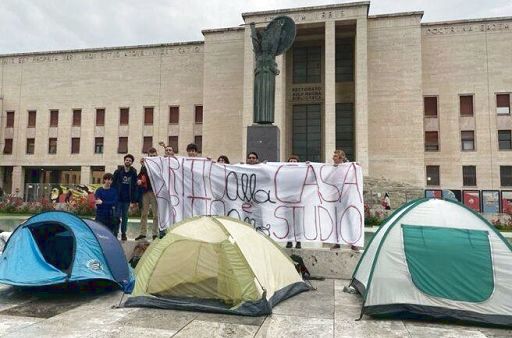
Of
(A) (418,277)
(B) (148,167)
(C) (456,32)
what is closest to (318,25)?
(C) (456,32)

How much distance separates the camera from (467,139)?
3500 centimetres

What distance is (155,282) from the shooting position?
611cm

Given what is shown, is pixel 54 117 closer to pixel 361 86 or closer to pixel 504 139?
pixel 361 86

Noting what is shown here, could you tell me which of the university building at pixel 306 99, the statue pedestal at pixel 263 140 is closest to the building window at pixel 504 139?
the university building at pixel 306 99

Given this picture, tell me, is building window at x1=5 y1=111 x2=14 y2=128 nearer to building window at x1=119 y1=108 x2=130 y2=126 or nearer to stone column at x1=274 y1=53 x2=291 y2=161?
building window at x1=119 y1=108 x2=130 y2=126

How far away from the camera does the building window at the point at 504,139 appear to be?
3423cm

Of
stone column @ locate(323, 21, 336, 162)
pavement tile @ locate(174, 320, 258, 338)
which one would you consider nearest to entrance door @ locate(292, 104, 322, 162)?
stone column @ locate(323, 21, 336, 162)

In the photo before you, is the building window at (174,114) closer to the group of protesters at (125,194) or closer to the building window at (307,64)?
the building window at (307,64)

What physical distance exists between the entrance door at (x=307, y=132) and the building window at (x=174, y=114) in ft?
37.9

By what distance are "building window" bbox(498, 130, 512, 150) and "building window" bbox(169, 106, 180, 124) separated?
28741mm

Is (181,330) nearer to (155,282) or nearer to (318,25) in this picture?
(155,282)

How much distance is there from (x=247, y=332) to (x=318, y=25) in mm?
33430

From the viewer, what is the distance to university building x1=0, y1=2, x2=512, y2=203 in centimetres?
3403

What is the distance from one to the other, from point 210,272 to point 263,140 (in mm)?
5347
